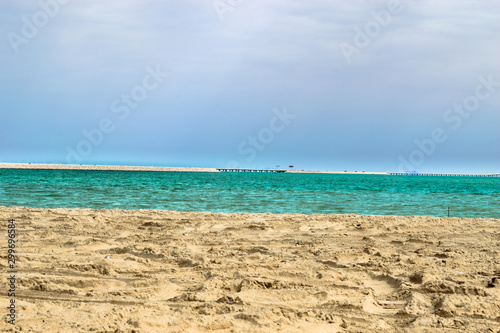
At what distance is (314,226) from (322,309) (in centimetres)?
525

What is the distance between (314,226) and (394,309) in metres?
5.12

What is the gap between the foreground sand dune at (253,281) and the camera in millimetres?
3314

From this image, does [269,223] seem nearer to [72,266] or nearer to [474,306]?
[72,266]

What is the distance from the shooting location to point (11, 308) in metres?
3.43

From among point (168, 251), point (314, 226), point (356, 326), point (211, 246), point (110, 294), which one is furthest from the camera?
point (314, 226)

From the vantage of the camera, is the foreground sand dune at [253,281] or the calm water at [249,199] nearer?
the foreground sand dune at [253,281]

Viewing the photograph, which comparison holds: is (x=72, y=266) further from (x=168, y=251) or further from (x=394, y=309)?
(x=394, y=309)

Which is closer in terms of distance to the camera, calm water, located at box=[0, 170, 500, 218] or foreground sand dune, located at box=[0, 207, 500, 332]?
foreground sand dune, located at box=[0, 207, 500, 332]

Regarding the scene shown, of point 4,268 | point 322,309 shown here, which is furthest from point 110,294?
point 322,309

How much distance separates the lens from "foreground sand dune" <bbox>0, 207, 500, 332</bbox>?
10.9 ft

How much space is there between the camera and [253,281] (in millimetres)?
4328

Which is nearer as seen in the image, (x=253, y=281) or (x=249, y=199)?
(x=253, y=281)

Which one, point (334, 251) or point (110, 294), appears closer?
point (110, 294)

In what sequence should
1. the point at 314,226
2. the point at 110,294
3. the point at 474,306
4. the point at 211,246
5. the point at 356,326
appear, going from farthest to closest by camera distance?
the point at 314,226 < the point at 211,246 < the point at 110,294 < the point at 474,306 < the point at 356,326
